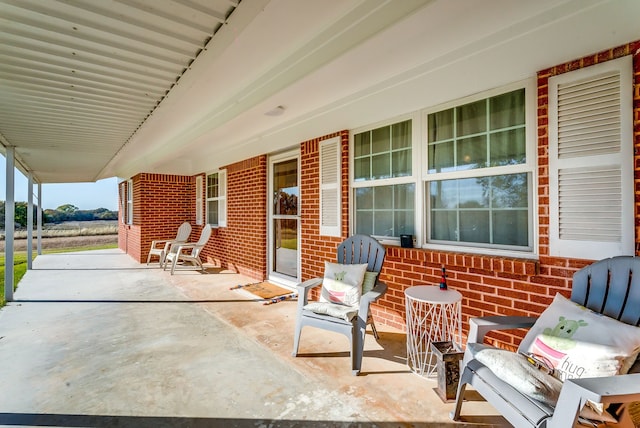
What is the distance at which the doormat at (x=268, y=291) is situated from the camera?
448cm

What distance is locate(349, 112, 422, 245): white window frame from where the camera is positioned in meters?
3.19

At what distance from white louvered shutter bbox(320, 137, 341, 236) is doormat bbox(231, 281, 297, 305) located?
119 centimetres

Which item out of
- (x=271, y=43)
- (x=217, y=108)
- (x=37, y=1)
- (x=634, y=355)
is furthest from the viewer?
(x=217, y=108)

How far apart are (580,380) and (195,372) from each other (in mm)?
2525

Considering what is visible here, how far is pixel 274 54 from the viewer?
2514 millimetres

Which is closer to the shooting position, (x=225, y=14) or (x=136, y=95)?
(x=225, y=14)

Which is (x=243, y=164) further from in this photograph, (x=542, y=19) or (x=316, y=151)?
(x=542, y=19)

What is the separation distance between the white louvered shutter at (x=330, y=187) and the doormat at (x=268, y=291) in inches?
46.8

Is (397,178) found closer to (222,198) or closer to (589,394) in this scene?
(589,394)

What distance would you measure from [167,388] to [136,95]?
2.75 metres

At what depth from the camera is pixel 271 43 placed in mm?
2326

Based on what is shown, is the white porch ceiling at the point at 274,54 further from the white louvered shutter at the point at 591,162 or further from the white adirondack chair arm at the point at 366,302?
the white adirondack chair arm at the point at 366,302

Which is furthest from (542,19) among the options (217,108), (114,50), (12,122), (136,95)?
(12,122)

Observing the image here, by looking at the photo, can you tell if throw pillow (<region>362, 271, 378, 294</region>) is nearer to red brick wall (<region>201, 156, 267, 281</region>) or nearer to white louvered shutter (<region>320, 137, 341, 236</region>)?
white louvered shutter (<region>320, 137, 341, 236</region>)
